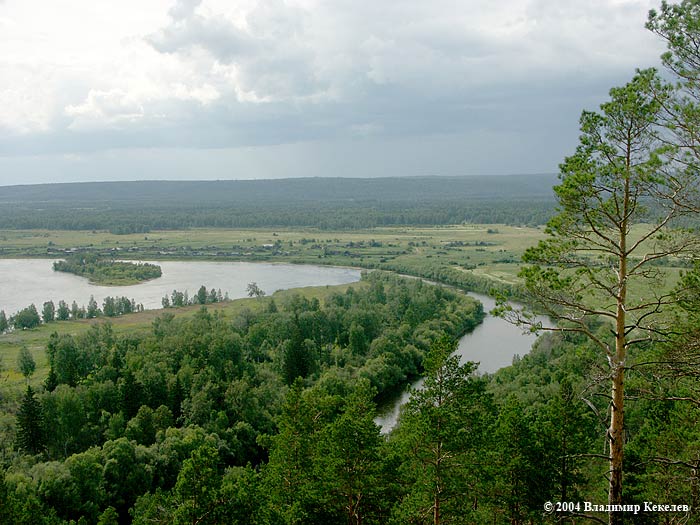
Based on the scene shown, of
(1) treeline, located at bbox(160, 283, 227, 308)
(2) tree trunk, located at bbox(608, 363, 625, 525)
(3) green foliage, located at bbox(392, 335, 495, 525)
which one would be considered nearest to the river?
(3) green foliage, located at bbox(392, 335, 495, 525)

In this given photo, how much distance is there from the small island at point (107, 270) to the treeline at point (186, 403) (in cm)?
5103

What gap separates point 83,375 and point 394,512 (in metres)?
39.6

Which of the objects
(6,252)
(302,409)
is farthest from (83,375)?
(6,252)

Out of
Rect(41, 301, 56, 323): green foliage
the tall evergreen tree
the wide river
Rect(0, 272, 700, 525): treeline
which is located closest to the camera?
the tall evergreen tree

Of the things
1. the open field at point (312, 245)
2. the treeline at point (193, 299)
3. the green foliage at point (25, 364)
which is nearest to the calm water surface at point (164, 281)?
the treeline at point (193, 299)

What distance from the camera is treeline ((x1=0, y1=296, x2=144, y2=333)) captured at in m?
73.4

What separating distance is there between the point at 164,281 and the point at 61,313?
30777 mm

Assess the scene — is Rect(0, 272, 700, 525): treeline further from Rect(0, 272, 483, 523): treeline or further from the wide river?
the wide river

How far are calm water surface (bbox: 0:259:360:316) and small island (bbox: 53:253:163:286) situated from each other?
2.07 m

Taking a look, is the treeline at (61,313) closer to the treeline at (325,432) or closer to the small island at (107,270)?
the treeline at (325,432)

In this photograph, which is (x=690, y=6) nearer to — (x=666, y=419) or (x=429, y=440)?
(x=429, y=440)

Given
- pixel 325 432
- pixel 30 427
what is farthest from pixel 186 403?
pixel 325 432

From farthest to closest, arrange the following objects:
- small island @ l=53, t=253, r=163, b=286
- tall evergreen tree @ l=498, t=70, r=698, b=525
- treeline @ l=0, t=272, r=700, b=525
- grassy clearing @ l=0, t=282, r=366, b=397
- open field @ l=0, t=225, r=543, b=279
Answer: open field @ l=0, t=225, r=543, b=279 → small island @ l=53, t=253, r=163, b=286 → grassy clearing @ l=0, t=282, r=366, b=397 → treeline @ l=0, t=272, r=700, b=525 → tall evergreen tree @ l=498, t=70, r=698, b=525

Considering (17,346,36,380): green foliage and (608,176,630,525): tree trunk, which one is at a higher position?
(608,176,630,525): tree trunk
